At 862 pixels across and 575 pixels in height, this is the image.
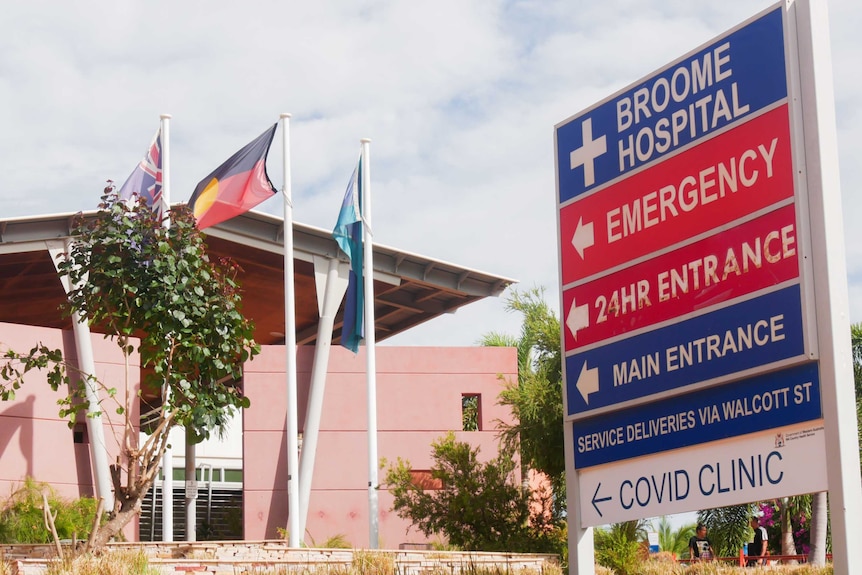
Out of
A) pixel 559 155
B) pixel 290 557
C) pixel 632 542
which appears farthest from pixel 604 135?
pixel 632 542

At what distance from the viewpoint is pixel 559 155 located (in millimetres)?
8688

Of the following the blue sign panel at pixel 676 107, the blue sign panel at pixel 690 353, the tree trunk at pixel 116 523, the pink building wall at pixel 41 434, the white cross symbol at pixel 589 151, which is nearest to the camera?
the blue sign panel at pixel 690 353

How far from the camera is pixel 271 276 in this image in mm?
34719

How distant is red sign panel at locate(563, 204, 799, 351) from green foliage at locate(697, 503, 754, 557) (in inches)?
970

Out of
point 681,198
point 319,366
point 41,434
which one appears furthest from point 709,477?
point 41,434

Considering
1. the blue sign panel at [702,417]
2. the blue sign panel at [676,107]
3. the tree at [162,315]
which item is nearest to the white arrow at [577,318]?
the blue sign panel at [702,417]

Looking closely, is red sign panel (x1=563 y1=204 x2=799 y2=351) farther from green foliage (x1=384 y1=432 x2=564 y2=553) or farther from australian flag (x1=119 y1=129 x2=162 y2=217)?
australian flag (x1=119 y1=129 x2=162 y2=217)

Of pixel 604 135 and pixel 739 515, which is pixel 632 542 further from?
pixel 604 135

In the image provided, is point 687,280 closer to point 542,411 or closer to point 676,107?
point 676,107

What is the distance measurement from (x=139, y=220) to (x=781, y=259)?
10.9m

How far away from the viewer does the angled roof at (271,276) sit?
1167 inches

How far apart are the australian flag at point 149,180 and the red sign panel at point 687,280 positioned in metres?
20.0

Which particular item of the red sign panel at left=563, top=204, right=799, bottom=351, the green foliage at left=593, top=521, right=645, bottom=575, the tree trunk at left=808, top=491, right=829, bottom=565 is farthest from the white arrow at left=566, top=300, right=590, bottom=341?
the tree trunk at left=808, top=491, right=829, bottom=565

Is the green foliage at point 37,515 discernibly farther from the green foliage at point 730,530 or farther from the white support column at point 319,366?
the green foliage at point 730,530
